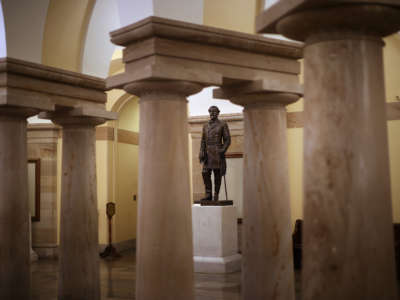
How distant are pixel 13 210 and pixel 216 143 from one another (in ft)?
15.2

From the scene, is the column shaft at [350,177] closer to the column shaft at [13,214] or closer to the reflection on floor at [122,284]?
the column shaft at [13,214]

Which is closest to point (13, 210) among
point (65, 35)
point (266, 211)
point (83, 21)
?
point (65, 35)

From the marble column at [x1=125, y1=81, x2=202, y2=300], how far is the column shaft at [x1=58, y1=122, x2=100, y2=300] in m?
2.28

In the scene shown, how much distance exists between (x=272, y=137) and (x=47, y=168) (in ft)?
30.5

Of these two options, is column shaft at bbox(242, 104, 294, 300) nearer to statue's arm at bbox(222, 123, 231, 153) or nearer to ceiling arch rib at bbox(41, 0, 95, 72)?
ceiling arch rib at bbox(41, 0, 95, 72)

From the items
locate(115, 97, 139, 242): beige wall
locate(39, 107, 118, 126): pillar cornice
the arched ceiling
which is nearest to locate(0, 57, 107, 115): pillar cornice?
locate(39, 107, 118, 126): pillar cornice

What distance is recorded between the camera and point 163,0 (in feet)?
16.3

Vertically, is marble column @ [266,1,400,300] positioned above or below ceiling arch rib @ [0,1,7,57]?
below

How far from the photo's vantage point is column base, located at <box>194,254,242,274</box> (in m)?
9.53

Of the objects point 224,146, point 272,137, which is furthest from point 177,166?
point 224,146

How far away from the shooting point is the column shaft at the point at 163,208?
4.45 m

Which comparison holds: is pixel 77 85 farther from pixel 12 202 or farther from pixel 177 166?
pixel 177 166

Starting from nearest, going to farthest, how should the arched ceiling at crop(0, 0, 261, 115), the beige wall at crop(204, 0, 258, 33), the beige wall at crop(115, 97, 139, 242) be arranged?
the arched ceiling at crop(0, 0, 261, 115) → the beige wall at crop(204, 0, 258, 33) → the beige wall at crop(115, 97, 139, 242)

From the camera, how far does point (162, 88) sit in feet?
14.5
